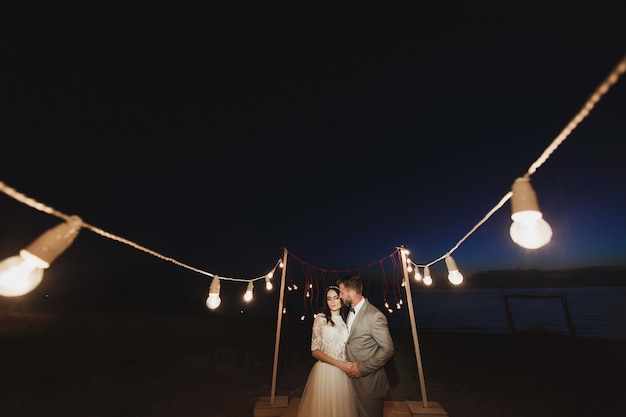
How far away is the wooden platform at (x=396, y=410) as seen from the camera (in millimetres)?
4570

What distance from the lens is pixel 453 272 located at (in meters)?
4.29

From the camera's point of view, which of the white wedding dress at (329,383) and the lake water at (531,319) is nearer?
the white wedding dress at (329,383)

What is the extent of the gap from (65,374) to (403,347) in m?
13.1

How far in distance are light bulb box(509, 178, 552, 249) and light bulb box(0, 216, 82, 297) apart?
2.94 metres

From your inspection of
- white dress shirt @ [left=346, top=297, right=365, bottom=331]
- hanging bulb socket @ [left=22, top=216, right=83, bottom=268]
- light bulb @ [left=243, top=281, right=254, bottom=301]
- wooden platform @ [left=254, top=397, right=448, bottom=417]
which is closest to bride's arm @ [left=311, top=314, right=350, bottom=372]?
white dress shirt @ [left=346, top=297, right=365, bottom=331]

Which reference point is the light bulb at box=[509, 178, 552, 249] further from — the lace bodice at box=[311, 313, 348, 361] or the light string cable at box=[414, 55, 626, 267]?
the lace bodice at box=[311, 313, 348, 361]

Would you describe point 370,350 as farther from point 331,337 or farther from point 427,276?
point 427,276

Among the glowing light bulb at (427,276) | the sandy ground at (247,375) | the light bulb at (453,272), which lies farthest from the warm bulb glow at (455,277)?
the sandy ground at (247,375)

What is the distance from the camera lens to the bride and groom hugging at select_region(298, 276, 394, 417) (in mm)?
3041

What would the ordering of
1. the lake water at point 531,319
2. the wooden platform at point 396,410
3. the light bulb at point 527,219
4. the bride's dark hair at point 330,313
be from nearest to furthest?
the light bulb at point 527,219 → the bride's dark hair at point 330,313 → the wooden platform at point 396,410 → the lake water at point 531,319

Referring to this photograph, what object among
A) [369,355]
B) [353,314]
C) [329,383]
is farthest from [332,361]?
[353,314]

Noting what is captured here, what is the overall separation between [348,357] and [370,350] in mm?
318

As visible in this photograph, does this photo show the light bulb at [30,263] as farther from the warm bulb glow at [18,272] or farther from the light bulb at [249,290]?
the light bulb at [249,290]

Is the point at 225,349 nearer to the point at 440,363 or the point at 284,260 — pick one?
the point at 284,260
